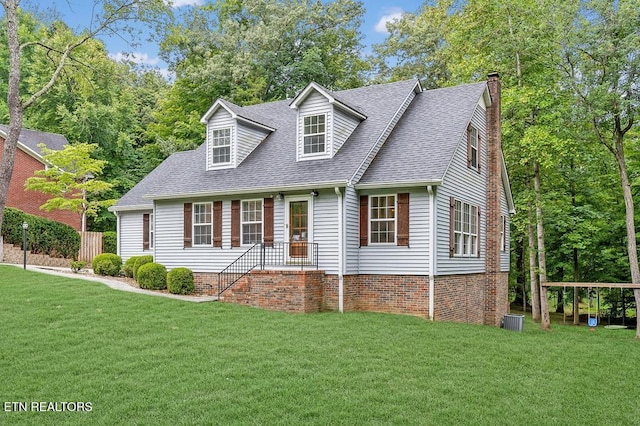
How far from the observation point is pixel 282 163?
53.7ft

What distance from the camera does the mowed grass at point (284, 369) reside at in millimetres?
6336

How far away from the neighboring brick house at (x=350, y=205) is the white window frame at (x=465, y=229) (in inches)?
2.9

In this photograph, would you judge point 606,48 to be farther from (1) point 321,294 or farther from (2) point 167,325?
(2) point 167,325

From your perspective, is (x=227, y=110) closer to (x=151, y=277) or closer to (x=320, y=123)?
(x=320, y=123)

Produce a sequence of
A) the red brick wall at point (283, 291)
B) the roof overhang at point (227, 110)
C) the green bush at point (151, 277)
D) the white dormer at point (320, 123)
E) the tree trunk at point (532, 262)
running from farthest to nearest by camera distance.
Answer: the tree trunk at point (532, 262)
the roof overhang at point (227, 110)
the green bush at point (151, 277)
the white dormer at point (320, 123)
the red brick wall at point (283, 291)

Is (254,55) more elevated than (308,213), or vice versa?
(254,55)

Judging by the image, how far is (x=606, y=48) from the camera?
14.9 meters

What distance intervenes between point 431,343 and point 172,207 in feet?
35.0

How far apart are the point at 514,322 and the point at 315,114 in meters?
9.18

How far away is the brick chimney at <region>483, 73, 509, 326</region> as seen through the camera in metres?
17.5

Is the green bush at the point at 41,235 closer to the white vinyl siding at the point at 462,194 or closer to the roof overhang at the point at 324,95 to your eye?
the roof overhang at the point at 324,95

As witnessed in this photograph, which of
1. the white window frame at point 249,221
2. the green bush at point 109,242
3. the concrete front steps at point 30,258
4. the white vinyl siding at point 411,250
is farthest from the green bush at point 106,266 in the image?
the white vinyl siding at point 411,250

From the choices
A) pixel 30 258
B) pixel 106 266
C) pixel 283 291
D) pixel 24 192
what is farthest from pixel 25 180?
pixel 283 291

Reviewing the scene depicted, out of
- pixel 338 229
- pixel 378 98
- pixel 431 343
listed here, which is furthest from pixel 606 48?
pixel 431 343
